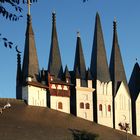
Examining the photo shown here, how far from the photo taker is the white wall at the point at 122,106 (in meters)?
53.9

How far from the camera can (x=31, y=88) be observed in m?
48.5

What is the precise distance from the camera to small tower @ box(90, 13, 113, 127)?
52250 millimetres

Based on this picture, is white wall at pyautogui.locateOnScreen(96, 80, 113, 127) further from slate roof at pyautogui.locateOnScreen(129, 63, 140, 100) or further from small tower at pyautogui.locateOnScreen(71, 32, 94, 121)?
slate roof at pyautogui.locateOnScreen(129, 63, 140, 100)

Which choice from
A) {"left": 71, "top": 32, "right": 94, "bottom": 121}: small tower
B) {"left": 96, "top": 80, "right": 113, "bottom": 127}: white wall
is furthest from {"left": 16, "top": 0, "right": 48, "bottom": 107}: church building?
{"left": 96, "top": 80, "right": 113, "bottom": 127}: white wall

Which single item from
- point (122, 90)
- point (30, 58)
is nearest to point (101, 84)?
point (122, 90)

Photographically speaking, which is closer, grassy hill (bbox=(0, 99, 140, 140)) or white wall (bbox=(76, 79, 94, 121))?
grassy hill (bbox=(0, 99, 140, 140))

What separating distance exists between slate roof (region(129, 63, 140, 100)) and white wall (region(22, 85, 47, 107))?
40.1 ft

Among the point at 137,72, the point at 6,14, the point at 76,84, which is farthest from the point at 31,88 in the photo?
the point at 6,14

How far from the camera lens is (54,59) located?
51781 millimetres

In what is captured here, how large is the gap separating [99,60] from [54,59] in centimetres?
539

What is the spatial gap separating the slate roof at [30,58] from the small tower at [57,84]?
1.63 meters

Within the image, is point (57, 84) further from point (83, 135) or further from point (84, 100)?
point (83, 135)

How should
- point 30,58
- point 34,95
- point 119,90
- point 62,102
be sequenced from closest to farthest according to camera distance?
point 34,95 < point 30,58 < point 62,102 < point 119,90

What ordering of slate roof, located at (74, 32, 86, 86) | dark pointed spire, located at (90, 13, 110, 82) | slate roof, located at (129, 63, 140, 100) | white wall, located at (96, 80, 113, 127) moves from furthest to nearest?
slate roof, located at (129, 63, 140, 100) < dark pointed spire, located at (90, 13, 110, 82) < slate roof, located at (74, 32, 86, 86) < white wall, located at (96, 80, 113, 127)
